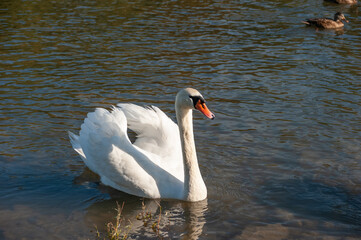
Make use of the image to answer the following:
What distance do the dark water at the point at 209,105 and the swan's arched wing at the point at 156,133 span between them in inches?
25.7

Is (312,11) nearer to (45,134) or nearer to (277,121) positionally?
(277,121)

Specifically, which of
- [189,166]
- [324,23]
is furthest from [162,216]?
[324,23]

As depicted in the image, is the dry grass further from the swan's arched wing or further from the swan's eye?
the swan's eye

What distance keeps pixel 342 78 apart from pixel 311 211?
595 centimetres

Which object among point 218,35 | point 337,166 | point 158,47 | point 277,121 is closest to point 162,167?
point 337,166

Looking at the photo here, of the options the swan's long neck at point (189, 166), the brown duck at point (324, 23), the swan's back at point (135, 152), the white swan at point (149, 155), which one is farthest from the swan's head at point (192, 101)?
the brown duck at point (324, 23)

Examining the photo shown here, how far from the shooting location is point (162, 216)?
7.16 metres

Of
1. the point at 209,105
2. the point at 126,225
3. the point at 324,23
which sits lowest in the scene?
the point at 126,225

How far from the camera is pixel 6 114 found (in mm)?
10602

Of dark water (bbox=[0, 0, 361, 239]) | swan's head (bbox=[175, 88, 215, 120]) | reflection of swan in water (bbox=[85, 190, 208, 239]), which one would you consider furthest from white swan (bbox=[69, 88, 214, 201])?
dark water (bbox=[0, 0, 361, 239])

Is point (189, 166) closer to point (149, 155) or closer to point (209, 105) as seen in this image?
point (149, 155)

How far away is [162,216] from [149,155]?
104 cm

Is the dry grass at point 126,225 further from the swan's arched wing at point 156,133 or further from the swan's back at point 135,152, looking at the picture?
the swan's arched wing at point 156,133

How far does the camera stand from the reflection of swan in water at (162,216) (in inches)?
267
